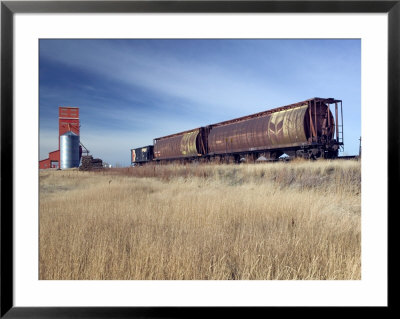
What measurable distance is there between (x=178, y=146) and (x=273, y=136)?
8.21 metres

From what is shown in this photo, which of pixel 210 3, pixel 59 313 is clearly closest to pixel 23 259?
pixel 59 313

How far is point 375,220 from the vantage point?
2.43 m

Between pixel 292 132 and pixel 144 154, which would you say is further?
pixel 144 154

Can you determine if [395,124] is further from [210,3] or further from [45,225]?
[45,225]

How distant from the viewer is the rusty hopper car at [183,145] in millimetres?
16969

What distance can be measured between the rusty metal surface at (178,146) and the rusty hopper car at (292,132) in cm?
345

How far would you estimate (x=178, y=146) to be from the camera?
18.5m

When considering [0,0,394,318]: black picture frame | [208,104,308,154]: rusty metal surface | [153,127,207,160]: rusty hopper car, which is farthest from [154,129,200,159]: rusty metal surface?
[0,0,394,318]: black picture frame

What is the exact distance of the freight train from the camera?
11078 millimetres

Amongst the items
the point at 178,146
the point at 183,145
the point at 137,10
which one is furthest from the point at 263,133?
the point at 137,10

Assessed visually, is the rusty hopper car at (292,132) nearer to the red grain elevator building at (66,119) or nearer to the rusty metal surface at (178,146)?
the rusty metal surface at (178,146)

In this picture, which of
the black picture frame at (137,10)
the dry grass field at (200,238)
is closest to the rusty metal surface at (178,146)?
the dry grass field at (200,238)

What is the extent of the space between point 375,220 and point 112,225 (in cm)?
328

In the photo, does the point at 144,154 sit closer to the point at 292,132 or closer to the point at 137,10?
the point at 292,132
